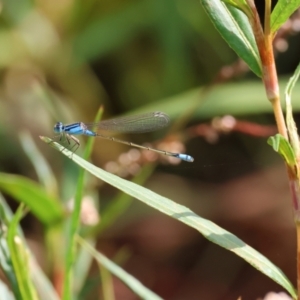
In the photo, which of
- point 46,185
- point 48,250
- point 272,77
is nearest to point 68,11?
point 46,185

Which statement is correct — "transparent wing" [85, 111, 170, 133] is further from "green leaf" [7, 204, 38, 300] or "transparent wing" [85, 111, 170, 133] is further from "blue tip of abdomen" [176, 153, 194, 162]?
"green leaf" [7, 204, 38, 300]

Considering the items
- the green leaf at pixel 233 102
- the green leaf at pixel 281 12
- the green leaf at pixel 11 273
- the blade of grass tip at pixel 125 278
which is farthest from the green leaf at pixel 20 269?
the green leaf at pixel 233 102

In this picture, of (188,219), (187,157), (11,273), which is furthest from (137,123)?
(188,219)

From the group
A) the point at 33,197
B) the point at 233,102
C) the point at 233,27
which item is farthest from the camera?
the point at 233,102

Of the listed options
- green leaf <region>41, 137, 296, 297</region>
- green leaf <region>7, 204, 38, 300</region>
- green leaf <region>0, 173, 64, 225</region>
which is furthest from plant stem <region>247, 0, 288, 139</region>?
green leaf <region>0, 173, 64, 225</region>

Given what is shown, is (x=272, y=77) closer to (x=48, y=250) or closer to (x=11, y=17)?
(x=48, y=250)

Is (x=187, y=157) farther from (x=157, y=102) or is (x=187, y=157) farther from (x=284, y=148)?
(x=157, y=102)
